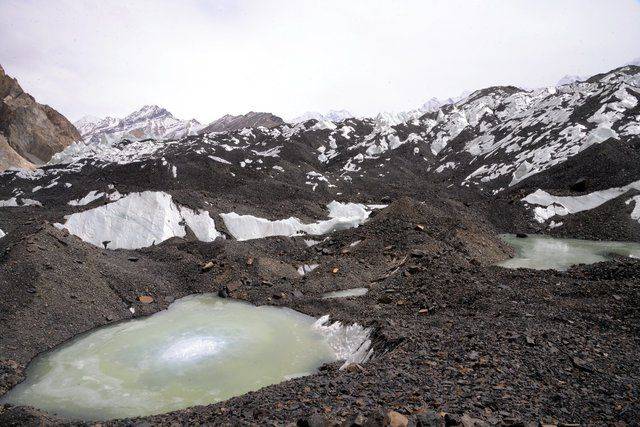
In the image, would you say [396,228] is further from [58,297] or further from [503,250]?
[58,297]

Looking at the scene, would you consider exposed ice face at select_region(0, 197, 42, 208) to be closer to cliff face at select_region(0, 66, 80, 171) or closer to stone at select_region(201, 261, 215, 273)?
stone at select_region(201, 261, 215, 273)

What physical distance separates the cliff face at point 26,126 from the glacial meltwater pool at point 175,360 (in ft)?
460

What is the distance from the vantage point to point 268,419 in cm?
922

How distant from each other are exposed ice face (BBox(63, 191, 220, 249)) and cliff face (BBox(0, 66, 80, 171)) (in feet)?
406

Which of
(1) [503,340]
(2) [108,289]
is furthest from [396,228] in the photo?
(2) [108,289]

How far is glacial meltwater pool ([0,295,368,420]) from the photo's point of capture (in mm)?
13388

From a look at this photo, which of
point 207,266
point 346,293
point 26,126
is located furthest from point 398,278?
point 26,126

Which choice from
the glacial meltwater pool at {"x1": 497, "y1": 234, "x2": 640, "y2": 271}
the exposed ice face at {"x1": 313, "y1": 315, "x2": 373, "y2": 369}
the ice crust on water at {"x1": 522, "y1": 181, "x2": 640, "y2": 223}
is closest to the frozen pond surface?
the exposed ice face at {"x1": 313, "y1": 315, "x2": 373, "y2": 369}

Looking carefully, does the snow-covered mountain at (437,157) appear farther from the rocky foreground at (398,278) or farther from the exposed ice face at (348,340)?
the exposed ice face at (348,340)

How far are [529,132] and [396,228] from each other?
55033 millimetres

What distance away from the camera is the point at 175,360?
51.9ft

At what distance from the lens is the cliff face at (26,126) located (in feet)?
437

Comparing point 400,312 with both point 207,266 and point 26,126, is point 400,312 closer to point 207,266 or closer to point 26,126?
point 207,266

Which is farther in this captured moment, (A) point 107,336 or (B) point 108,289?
(B) point 108,289
